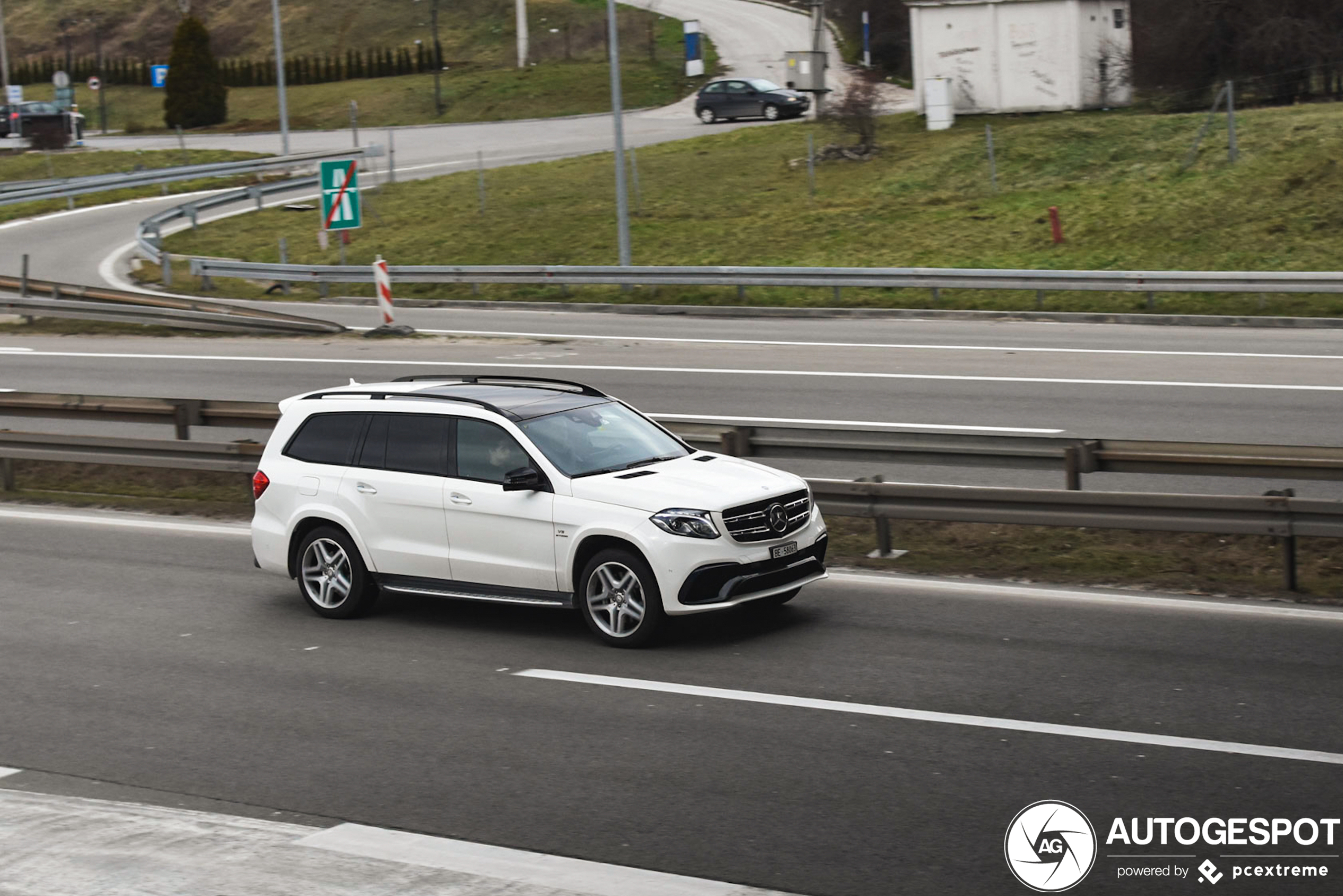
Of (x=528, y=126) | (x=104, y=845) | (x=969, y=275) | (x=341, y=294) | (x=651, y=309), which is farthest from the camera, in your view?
(x=528, y=126)

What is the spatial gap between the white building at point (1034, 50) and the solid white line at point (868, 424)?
Result: 2394 cm

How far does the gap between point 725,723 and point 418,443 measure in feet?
11.2

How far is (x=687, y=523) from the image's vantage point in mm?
9141

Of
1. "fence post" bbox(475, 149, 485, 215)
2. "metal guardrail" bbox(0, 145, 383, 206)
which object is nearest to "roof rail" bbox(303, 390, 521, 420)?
"fence post" bbox(475, 149, 485, 215)

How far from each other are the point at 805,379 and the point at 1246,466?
9577 mm

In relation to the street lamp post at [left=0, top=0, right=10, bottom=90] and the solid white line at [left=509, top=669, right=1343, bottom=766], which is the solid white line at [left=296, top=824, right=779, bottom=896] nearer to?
the solid white line at [left=509, top=669, right=1343, bottom=766]

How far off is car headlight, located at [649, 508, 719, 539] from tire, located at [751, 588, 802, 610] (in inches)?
22.4

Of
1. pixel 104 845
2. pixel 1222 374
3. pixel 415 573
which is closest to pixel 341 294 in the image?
pixel 1222 374

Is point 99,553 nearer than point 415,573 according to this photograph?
No

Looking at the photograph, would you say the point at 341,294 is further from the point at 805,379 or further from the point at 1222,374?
A: the point at 1222,374

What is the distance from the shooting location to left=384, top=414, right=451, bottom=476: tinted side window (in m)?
10.1

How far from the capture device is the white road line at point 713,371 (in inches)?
709

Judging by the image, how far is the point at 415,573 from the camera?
1008 cm

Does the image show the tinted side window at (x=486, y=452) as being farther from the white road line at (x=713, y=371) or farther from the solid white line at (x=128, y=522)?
the white road line at (x=713, y=371)
